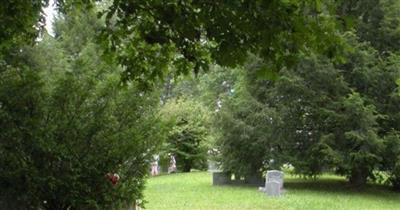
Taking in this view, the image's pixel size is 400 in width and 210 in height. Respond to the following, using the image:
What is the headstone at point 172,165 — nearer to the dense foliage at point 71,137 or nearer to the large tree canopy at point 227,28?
the dense foliage at point 71,137

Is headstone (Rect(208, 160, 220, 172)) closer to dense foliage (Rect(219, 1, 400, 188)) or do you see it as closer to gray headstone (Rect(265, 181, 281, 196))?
dense foliage (Rect(219, 1, 400, 188))

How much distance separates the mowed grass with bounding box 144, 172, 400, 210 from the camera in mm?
17562

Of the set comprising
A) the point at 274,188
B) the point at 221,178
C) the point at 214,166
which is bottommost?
the point at 274,188

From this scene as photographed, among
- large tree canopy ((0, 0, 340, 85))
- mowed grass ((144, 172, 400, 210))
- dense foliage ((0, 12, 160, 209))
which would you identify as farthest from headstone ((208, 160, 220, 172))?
large tree canopy ((0, 0, 340, 85))

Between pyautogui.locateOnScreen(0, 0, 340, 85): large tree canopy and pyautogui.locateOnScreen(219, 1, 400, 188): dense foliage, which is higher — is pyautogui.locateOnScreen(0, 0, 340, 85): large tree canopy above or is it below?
below

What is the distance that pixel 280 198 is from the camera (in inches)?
770

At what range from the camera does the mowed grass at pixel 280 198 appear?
1756cm

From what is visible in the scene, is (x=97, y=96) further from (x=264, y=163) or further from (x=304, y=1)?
(x=264, y=163)

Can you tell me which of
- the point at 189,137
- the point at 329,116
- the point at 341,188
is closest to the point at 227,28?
the point at 329,116

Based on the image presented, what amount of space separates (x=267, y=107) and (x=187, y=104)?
16.7 metres

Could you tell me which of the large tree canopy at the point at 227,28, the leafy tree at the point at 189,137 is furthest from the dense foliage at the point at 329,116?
the large tree canopy at the point at 227,28

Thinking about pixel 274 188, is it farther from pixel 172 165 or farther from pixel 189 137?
pixel 172 165

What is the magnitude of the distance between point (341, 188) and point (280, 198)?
6671 millimetres

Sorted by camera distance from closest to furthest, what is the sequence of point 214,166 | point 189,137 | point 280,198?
point 280,198 → point 214,166 → point 189,137
